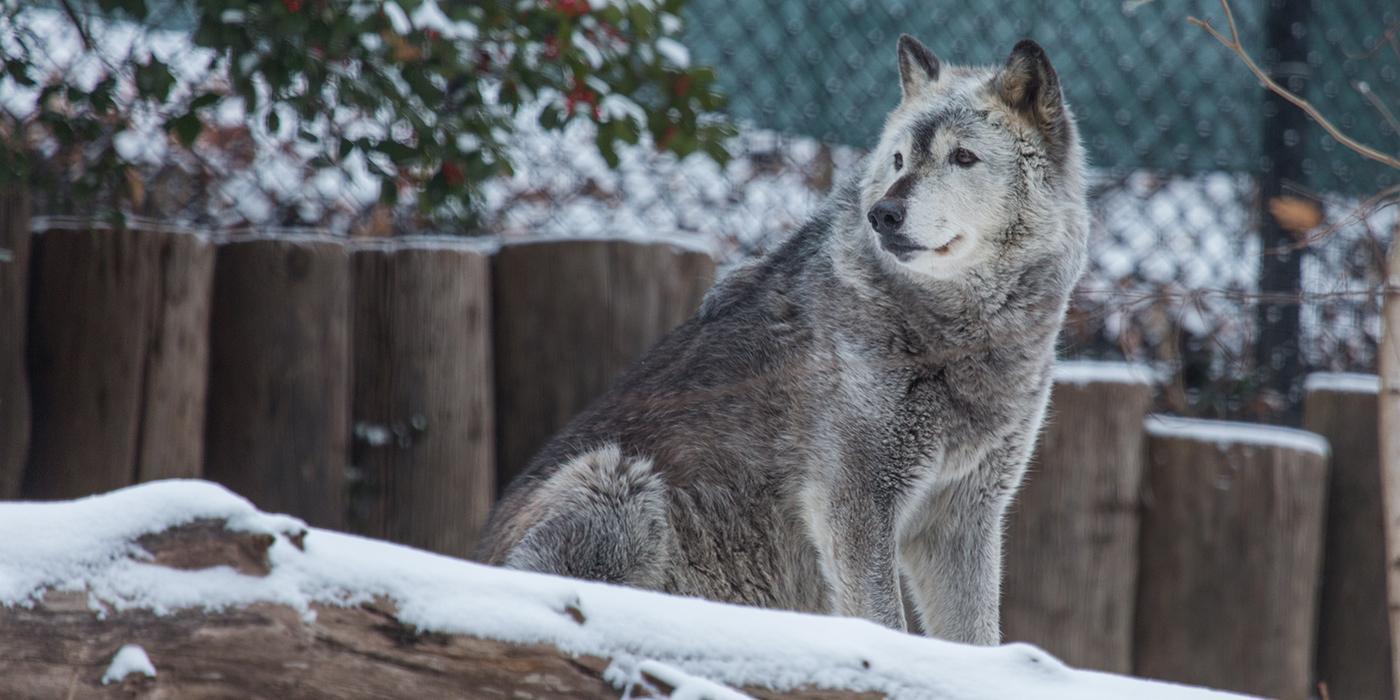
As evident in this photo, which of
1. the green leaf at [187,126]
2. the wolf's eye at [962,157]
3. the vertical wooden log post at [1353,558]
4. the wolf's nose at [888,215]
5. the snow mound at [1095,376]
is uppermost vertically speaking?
the green leaf at [187,126]

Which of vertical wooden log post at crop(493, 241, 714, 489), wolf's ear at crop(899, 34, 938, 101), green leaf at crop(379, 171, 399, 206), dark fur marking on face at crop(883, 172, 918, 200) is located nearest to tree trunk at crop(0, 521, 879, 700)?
dark fur marking on face at crop(883, 172, 918, 200)

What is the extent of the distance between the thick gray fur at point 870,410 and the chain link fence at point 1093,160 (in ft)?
7.88

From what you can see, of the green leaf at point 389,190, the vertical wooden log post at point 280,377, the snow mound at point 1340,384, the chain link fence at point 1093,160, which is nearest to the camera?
the green leaf at point 389,190

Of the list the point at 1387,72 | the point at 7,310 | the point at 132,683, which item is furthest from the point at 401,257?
the point at 1387,72

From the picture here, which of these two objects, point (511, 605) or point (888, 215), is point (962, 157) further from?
point (511, 605)

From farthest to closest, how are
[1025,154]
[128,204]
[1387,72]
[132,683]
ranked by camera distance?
1. [1387,72]
2. [128,204]
3. [1025,154]
4. [132,683]

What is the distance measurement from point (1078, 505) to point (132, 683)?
12.5 feet

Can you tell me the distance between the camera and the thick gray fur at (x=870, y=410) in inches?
142

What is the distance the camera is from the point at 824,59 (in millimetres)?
6605

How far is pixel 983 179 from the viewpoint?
3.67 meters

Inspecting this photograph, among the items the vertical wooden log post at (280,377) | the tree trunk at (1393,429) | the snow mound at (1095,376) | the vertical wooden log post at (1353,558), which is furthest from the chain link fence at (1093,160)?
the tree trunk at (1393,429)

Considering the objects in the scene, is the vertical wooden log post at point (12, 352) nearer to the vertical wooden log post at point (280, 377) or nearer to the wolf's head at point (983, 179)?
the vertical wooden log post at point (280, 377)

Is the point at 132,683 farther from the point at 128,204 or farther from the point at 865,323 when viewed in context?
the point at 128,204

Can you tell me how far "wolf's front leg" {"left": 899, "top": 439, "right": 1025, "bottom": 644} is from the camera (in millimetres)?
3838
